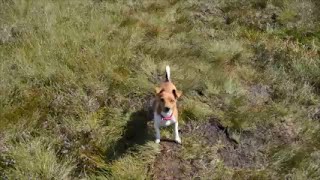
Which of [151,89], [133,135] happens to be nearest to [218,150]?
[133,135]

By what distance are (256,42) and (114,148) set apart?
13.1 feet

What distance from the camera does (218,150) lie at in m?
5.36

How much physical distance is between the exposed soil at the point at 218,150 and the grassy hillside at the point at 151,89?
2cm

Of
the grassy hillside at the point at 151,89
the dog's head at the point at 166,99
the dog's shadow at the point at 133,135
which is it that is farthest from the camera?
the dog's shadow at the point at 133,135

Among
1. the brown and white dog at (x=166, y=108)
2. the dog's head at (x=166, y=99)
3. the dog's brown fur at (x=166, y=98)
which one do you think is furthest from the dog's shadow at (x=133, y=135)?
the dog's head at (x=166, y=99)

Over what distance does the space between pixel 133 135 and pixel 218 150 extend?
3.83 ft

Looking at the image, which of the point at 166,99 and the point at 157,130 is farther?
the point at 157,130

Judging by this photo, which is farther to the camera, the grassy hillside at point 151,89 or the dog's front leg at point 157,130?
the dog's front leg at point 157,130

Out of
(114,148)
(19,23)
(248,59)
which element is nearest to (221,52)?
(248,59)

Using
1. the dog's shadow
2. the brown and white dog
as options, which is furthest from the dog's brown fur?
the dog's shadow

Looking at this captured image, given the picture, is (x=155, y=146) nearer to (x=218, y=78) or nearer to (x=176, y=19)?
(x=218, y=78)

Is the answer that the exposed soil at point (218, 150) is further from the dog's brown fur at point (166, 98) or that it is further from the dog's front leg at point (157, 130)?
the dog's brown fur at point (166, 98)

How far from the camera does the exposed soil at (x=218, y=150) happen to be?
5.04m

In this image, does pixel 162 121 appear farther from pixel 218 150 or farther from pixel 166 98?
pixel 218 150
